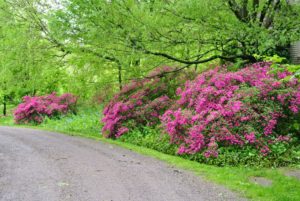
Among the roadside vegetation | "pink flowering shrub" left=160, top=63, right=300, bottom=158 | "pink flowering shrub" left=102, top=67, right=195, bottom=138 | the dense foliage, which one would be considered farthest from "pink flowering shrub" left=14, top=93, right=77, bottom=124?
"pink flowering shrub" left=160, top=63, right=300, bottom=158

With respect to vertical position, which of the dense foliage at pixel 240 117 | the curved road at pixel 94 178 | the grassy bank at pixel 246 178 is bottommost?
the curved road at pixel 94 178

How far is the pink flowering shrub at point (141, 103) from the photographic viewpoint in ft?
37.9

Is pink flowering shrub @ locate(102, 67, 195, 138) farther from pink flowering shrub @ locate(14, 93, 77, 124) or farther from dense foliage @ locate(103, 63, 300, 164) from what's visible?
pink flowering shrub @ locate(14, 93, 77, 124)

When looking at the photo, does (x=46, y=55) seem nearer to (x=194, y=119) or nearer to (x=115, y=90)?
(x=115, y=90)

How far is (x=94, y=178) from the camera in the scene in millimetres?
6363

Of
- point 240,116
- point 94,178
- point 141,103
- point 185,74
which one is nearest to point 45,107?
point 141,103

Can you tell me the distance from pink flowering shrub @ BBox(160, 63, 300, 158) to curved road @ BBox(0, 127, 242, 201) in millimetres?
1272

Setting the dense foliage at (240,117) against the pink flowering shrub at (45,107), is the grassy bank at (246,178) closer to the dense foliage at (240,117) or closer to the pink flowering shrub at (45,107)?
the dense foliage at (240,117)

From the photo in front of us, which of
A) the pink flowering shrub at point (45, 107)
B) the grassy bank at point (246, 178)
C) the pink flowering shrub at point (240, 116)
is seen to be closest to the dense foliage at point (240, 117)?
the pink flowering shrub at point (240, 116)

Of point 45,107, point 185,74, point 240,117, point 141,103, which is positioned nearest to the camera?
point 240,117

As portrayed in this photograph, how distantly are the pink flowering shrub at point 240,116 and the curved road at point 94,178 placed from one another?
4.17 feet

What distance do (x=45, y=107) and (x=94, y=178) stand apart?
1416 cm

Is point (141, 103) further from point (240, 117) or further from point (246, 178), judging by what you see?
point (246, 178)

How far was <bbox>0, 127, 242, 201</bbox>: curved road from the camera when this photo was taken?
211 inches
